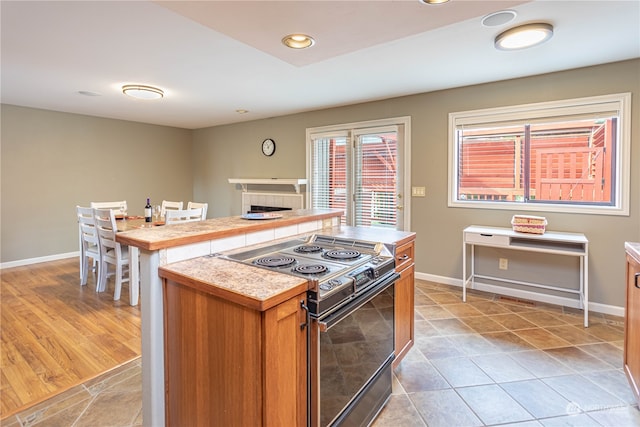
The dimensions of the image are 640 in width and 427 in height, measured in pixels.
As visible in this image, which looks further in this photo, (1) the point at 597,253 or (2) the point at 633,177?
(1) the point at 597,253

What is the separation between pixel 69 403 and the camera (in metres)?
1.90

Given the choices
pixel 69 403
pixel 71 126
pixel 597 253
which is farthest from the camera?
pixel 71 126

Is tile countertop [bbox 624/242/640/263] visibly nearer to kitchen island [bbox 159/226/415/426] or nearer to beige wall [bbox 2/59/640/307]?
beige wall [bbox 2/59/640/307]

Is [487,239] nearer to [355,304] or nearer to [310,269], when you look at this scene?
[355,304]

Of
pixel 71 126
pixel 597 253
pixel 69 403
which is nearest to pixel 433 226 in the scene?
pixel 597 253

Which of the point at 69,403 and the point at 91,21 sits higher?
the point at 91,21

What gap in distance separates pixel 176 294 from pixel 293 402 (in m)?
0.65

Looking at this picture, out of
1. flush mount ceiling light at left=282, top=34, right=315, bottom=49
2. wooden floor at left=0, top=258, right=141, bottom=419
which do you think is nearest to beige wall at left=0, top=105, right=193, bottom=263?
wooden floor at left=0, top=258, right=141, bottom=419

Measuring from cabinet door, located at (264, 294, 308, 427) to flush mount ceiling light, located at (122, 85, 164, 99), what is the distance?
3621 mm

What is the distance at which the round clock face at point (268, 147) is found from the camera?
5.70m

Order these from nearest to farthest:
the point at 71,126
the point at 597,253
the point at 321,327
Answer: the point at 321,327 < the point at 597,253 < the point at 71,126

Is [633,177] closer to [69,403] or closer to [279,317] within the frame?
[279,317]

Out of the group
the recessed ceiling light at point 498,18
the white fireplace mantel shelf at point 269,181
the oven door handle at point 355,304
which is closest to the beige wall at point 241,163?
the white fireplace mantel shelf at point 269,181

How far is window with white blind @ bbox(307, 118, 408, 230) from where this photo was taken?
4.36 metres
